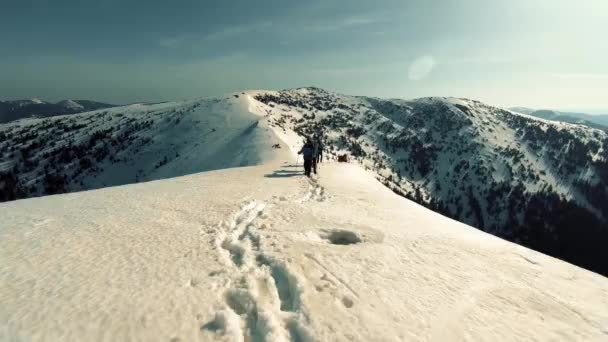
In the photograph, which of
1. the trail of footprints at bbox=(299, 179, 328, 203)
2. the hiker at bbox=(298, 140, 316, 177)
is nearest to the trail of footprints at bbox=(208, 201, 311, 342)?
the trail of footprints at bbox=(299, 179, 328, 203)

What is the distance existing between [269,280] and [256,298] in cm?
133

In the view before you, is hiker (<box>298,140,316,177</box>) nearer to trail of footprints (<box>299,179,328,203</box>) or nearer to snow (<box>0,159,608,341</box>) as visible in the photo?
trail of footprints (<box>299,179,328,203</box>)

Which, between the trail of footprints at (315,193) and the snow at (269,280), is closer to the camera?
the snow at (269,280)

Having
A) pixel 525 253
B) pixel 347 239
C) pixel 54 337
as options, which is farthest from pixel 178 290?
pixel 525 253

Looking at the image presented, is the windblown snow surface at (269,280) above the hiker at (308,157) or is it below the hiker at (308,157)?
below

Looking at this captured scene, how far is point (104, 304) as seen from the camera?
9.77 meters

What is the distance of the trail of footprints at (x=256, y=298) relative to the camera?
30.7 feet

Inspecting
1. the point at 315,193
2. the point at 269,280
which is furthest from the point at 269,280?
the point at 315,193

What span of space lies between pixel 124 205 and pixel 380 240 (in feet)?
49.8

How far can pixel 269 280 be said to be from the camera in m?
12.1

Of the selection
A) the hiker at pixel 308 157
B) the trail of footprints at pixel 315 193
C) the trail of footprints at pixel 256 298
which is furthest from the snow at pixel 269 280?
the hiker at pixel 308 157

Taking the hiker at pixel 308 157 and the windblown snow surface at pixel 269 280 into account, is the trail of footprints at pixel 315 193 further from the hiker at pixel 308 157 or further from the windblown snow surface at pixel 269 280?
the windblown snow surface at pixel 269 280

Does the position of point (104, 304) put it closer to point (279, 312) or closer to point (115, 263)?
point (115, 263)

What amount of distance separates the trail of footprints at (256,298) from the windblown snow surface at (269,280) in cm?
5
